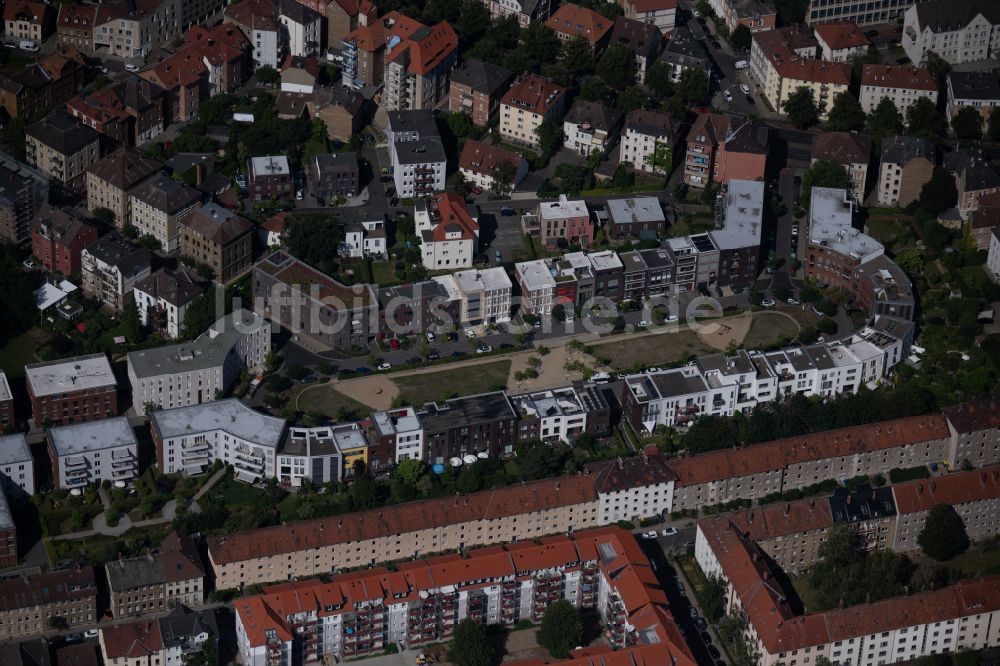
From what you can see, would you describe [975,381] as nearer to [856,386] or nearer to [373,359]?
[856,386]

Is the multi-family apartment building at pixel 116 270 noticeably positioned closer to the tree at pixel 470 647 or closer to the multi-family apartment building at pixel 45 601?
the multi-family apartment building at pixel 45 601

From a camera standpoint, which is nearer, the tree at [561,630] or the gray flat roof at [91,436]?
the tree at [561,630]

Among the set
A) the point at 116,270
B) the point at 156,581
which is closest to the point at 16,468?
the point at 156,581

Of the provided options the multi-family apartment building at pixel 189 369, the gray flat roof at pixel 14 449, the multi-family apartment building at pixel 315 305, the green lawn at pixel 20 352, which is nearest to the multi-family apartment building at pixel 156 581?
the gray flat roof at pixel 14 449

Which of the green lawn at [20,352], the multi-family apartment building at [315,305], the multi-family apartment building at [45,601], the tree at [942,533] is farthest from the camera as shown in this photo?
the multi-family apartment building at [315,305]

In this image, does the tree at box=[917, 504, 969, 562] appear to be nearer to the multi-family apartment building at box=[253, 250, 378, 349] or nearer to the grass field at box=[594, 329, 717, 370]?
the grass field at box=[594, 329, 717, 370]

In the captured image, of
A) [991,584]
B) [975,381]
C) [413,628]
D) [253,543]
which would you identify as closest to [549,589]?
[413,628]
